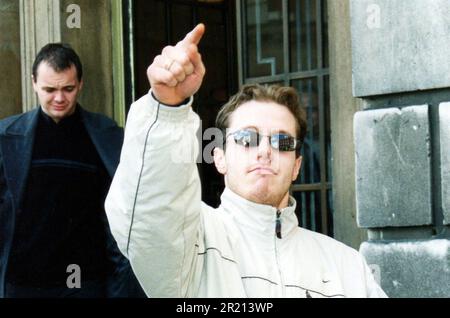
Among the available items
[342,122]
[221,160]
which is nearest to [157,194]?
[221,160]

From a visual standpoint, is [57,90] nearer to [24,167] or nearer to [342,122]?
[24,167]

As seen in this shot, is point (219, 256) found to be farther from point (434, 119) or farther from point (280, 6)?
point (280, 6)

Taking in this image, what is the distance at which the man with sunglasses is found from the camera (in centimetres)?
314

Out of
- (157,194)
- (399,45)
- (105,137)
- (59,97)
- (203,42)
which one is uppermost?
(203,42)

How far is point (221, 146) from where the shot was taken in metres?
3.77

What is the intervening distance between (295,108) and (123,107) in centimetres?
444

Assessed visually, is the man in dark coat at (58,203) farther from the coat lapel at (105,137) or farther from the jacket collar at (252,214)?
the jacket collar at (252,214)

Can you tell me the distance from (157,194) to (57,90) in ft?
10.0

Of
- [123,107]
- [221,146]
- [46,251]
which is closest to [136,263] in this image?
[221,146]

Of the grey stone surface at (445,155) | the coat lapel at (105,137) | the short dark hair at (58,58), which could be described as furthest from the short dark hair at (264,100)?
the short dark hair at (58,58)

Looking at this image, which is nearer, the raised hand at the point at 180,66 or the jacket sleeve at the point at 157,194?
the raised hand at the point at 180,66

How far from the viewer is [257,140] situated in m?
3.63

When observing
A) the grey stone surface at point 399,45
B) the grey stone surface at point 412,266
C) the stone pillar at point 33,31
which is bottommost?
the grey stone surface at point 412,266

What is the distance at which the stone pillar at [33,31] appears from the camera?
806 cm
